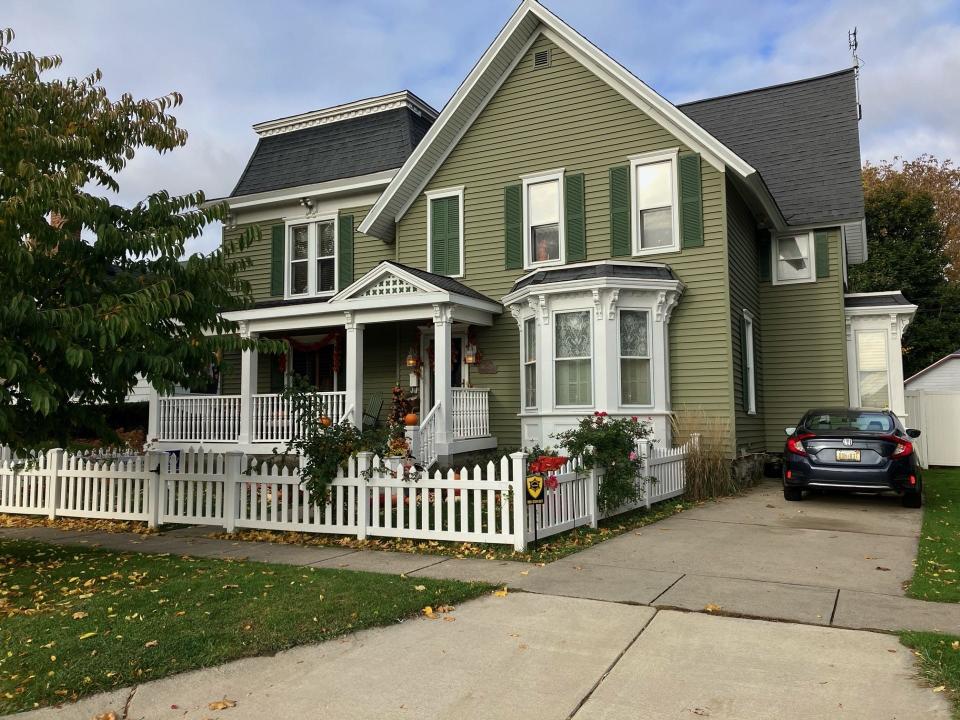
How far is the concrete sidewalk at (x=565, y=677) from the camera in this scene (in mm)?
3807

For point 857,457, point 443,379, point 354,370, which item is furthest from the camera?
point 354,370

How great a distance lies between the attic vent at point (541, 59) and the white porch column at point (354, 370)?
633 cm

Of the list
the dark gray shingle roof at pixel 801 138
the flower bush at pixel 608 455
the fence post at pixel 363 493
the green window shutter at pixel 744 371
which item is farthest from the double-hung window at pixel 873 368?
the fence post at pixel 363 493

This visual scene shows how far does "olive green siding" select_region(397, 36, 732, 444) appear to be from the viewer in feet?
43.7

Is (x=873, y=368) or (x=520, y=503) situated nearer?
(x=520, y=503)

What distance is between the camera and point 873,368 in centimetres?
1627

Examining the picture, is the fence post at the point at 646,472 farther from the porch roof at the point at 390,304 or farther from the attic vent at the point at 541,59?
the attic vent at the point at 541,59

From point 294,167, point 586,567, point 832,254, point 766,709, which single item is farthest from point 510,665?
point 294,167

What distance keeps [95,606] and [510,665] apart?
3383mm

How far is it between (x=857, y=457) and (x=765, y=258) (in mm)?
6989

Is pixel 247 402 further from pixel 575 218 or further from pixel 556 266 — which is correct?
pixel 575 218

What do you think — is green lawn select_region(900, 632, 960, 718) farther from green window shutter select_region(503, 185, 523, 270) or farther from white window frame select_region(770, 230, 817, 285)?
white window frame select_region(770, 230, 817, 285)

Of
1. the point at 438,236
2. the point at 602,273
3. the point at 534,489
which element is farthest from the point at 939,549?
the point at 438,236

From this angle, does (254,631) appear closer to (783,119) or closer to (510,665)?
(510,665)
